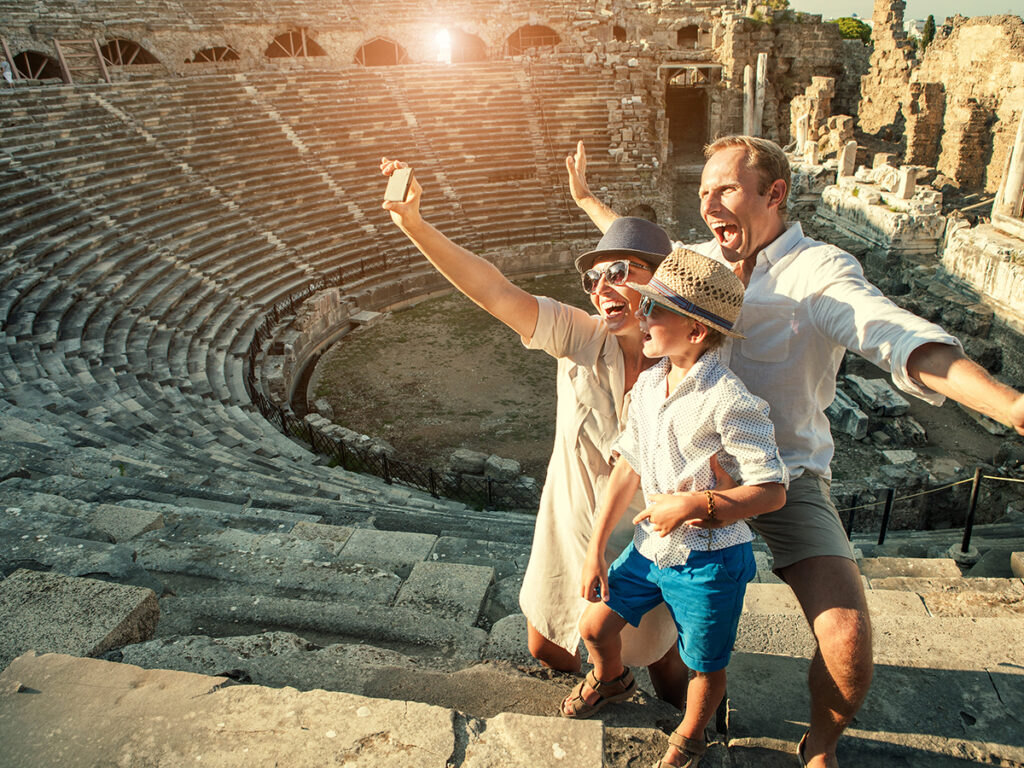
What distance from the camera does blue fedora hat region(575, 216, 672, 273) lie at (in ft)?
9.31

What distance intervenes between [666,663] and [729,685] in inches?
11.1

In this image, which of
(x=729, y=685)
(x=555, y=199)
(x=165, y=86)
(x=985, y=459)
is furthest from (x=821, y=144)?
(x=729, y=685)

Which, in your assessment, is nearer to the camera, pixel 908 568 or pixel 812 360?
pixel 812 360

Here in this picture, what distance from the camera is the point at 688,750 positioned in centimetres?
247

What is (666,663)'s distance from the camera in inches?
120

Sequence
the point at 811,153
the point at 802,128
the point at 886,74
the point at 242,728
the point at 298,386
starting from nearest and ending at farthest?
the point at 242,728 < the point at 298,386 < the point at 811,153 < the point at 802,128 < the point at 886,74

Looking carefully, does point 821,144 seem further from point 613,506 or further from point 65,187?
point 613,506

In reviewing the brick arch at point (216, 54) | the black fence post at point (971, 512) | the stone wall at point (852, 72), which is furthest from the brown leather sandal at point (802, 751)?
the stone wall at point (852, 72)

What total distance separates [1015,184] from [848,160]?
420 centimetres

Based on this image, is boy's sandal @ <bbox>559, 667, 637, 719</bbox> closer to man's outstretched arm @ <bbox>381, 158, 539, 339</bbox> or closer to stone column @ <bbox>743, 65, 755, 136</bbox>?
man's outstretched arm @ <bbox>381, 158, 539, 339</bbox>

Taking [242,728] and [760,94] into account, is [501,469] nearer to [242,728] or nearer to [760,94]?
[242,728]

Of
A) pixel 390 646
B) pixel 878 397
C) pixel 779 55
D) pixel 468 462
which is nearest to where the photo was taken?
pixel 390 646

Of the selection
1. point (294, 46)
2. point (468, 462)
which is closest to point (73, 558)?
point (468, 462)

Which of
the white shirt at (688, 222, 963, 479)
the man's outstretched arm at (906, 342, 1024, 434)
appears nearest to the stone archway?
the white shirt at (688, 222, 963, 479)
